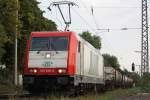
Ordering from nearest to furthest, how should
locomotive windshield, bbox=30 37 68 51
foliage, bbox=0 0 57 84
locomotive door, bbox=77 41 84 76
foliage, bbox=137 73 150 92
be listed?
locomotive windshield, bbox=30 37 68 51 < locomotive door, bbox=77 41 84 76 < foliage, bbox=0 0 57 84 < foliage, bbox=137 73 150 92

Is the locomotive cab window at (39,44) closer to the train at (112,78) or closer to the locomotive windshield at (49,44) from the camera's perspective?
the locomotive windshield at (49,44)

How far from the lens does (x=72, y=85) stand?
2491 centimetres

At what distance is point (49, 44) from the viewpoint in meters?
25.8

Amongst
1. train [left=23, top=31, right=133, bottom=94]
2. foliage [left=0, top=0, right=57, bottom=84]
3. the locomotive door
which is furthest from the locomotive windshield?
foliage [left=0, top=0, right=57, bottom=84]

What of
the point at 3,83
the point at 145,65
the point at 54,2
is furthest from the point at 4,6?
the point at 145,65

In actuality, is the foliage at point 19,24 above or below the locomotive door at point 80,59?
above

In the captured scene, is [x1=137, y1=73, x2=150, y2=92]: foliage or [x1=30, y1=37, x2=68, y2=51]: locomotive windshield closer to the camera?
[x1=30, y1=37, x2=68, y2=51]: locomotive windshield

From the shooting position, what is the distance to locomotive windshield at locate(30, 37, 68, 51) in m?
25.6

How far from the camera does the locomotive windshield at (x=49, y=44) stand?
1009 inches

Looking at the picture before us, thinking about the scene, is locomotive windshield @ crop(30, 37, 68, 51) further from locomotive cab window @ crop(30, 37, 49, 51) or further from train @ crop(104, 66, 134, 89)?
train @ crop(104, 66, 134, 89)

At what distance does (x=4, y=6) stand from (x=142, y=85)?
17.9m

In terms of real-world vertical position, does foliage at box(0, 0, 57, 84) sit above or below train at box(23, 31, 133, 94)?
above

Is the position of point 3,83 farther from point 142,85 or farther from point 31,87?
point 31,87

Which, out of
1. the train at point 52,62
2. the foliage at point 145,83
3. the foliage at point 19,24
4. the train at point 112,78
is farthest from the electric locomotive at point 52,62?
the foliage at point 145,83
